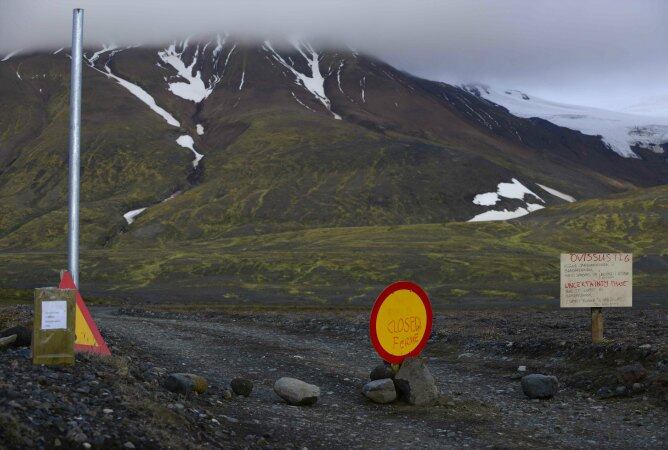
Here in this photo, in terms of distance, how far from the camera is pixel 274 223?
178500 millimetres

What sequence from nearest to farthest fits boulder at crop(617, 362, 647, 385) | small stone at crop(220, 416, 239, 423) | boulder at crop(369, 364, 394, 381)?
small stone at crop(220, 416, 239, 423), boulder at crop(369, 364, 394, 381), boulder at crop(617, 362, 647, 385)

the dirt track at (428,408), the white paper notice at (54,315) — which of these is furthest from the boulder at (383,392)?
the white paper notice at (54,315)

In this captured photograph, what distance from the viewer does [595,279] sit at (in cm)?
2203

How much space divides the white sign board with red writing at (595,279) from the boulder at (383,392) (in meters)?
7.79

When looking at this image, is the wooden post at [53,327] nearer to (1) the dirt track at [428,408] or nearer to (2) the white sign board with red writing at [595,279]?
(1) the dirt track at [428,408]

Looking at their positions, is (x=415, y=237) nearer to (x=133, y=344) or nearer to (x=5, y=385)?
(x=133, y=344)

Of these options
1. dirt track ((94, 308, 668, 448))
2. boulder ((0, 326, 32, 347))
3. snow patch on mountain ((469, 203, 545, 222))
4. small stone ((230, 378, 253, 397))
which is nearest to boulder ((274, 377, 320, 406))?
dirt track ((94, 308, 668, 448))

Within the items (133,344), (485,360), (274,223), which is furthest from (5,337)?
(274,223)

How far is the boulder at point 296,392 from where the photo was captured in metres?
15.2

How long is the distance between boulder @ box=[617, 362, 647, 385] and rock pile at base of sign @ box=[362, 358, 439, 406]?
429 cm

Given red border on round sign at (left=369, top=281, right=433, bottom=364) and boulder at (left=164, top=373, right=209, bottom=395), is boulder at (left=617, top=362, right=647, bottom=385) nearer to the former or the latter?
red border on round sign at (left=369, top=281, right=433, bottom=364)

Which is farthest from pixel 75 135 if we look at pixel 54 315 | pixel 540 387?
pixel 540 387

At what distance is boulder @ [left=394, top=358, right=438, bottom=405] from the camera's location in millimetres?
15570

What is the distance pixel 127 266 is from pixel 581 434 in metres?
90.0
